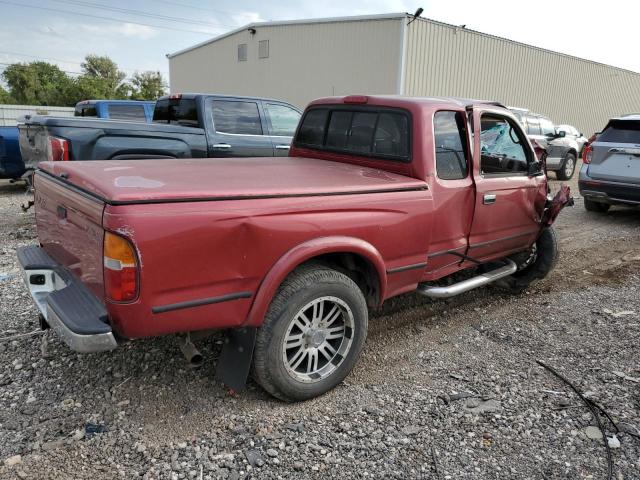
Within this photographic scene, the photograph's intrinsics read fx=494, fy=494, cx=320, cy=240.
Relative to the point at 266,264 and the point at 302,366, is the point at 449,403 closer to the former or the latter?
the point at 302,366

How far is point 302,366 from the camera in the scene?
313cm

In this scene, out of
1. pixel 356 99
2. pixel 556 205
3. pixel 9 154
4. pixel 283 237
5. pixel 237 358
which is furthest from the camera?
pixel 9 154

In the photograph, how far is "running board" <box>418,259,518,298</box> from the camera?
3748 millimetres

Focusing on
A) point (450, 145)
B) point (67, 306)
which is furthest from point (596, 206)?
point (67, 306)

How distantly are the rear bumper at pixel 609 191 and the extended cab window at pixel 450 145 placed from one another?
538 cm

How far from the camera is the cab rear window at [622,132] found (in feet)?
25.8

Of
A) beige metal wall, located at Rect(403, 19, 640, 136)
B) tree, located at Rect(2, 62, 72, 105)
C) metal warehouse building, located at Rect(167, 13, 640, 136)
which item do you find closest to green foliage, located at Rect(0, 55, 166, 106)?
tree, located at Rect(2, 62, 72, 105)

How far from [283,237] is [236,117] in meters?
5.08

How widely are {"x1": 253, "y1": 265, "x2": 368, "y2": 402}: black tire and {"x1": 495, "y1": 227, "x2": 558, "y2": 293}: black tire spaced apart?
2.56m

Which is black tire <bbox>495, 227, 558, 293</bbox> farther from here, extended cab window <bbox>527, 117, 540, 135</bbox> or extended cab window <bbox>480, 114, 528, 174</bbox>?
extended cab window <bbox>527, 117, 540, 135</bbox>

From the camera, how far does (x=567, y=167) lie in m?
13.7

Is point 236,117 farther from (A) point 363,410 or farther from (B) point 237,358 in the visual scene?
(A) point 363,410

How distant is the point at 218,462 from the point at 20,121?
6.89 metres

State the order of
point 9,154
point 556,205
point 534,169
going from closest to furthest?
point 534,169 < point 556,205 < point 9,154
